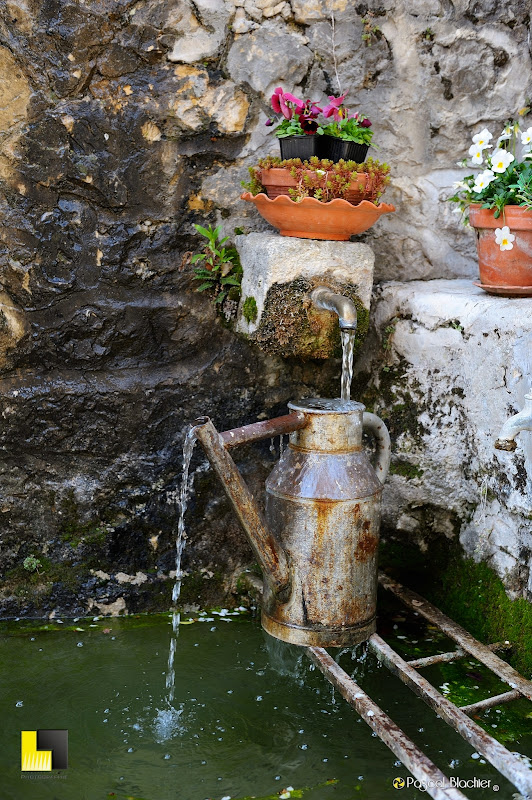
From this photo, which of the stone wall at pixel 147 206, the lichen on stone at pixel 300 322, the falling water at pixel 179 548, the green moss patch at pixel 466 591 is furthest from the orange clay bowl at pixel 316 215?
the green moss patch at pixel 466 591

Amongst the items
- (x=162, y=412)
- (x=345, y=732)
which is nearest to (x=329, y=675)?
(x=345, y=732)

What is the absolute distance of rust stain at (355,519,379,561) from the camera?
2.55 m

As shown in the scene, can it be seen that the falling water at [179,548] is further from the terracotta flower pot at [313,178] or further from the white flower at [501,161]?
the white flower at [501,161]

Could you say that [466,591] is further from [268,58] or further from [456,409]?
[268,58]

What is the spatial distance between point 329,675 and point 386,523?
0.81 m

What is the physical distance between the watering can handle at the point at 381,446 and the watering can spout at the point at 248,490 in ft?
1.09

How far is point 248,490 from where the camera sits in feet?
8.00

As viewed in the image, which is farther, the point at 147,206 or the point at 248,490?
the point at 147,206

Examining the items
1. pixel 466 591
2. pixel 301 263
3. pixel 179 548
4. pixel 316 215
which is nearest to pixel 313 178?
pixel 316 215

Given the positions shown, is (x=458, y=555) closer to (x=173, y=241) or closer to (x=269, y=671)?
(x=269, y=671)

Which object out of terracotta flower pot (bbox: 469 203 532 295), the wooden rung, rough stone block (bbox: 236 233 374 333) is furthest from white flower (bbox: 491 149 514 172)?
the wooden rung

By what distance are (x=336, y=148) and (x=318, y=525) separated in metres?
1.30

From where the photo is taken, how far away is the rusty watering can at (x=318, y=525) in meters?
2.49

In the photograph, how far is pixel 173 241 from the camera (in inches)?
116
